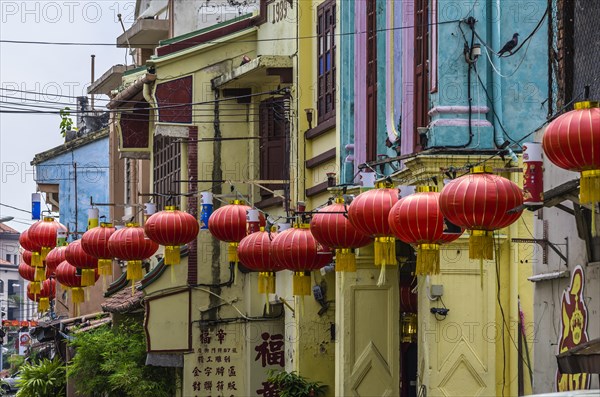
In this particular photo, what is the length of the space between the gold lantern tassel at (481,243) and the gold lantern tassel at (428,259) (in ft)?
4.27

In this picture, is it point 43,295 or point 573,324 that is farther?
point 43,295

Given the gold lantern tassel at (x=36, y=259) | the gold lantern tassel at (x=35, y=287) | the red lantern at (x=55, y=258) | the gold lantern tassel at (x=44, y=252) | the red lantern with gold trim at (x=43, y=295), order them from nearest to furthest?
the red lantern at (x=55, y=258) < the gold lantern tassel at (x=44, y=252) < the gold lantern tassel at (x=36, y=259) < the gold lantern tassel at (x=35, y=287) < the red lantern with gold trim at (x=43, y=295)

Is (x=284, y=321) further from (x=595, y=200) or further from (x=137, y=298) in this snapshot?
(x=595, y=200)

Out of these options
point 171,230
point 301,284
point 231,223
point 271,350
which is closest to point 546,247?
point 301,284

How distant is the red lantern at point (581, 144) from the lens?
45.4ft

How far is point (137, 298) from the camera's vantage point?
3403cm

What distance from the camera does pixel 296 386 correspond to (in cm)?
2706

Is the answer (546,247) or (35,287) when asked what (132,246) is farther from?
(546,247)

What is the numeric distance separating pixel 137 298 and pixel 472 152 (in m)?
15.7

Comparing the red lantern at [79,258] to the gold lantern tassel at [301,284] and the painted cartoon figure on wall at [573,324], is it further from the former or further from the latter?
the painted cartoon figure on wall at [573,324]

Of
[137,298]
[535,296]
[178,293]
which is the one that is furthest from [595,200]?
[137,298]

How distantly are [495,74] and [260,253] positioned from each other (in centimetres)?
570

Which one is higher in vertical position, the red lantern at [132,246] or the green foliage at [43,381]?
the red lantern at [132,246]

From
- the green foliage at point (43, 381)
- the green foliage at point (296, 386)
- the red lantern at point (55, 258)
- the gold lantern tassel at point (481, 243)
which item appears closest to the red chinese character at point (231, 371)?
the green foliage at point (296, 386)
